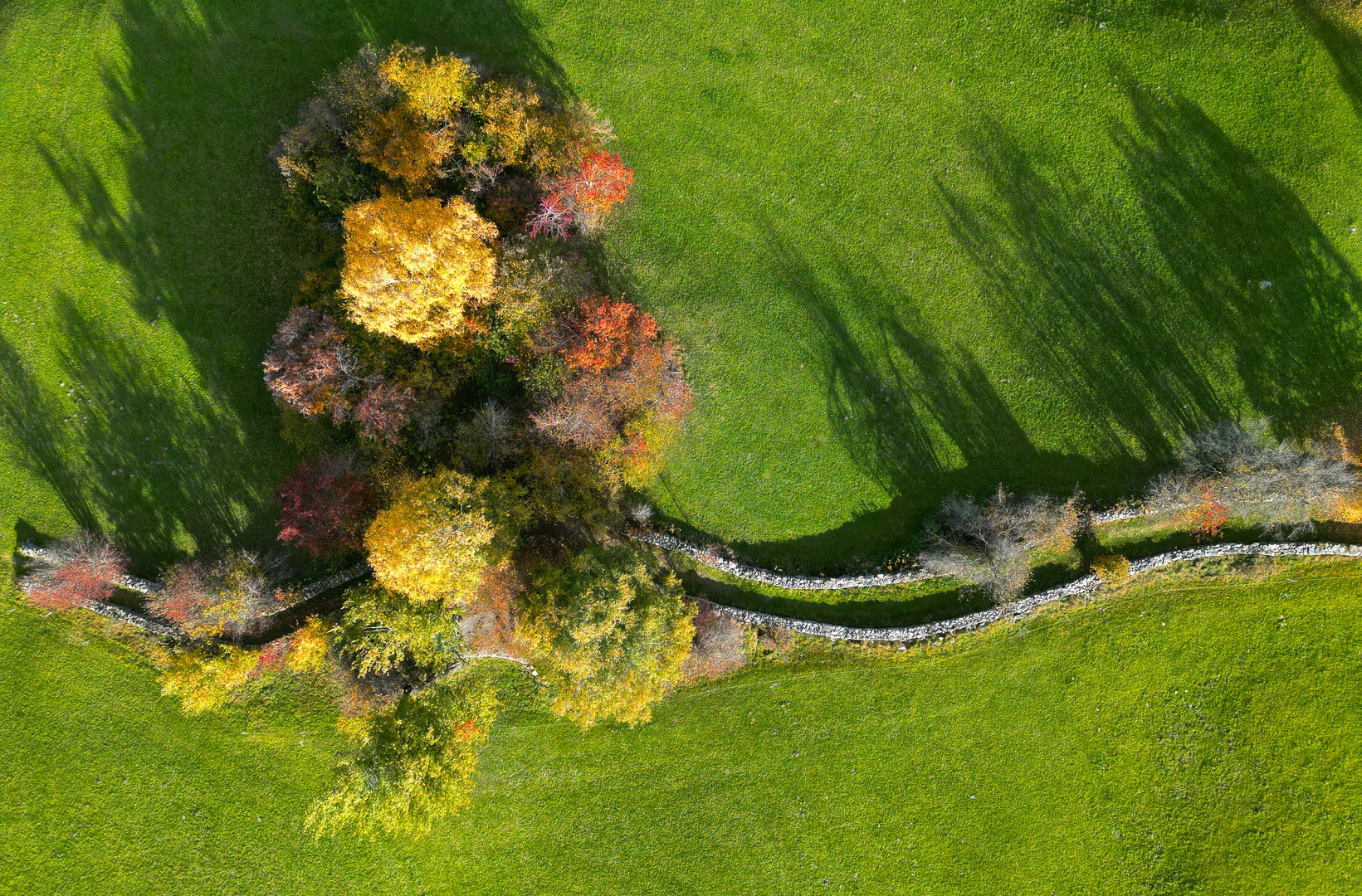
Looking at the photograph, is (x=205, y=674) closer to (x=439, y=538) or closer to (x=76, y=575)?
(x=76, y=575)

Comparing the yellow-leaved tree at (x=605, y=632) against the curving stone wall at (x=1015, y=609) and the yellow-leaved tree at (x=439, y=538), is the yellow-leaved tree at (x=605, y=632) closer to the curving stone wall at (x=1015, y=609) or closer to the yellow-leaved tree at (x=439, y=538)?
the yellow-leaved tree at (x=439, y=538)

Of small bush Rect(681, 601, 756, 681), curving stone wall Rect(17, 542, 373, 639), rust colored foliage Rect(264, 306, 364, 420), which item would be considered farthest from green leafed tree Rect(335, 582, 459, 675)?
small bush Rect(681, 601, 756, 681)

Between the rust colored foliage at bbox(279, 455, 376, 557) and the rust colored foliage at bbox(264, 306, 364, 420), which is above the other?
the rust colored foliage at bbox(264, 306, 364, 420)

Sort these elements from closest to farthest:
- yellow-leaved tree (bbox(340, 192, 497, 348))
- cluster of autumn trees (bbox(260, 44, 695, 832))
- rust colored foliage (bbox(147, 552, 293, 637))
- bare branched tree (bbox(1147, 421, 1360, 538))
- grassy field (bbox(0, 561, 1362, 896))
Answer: yellow-leaved tree (bbox(340, 192, 497, 348)), cluster of autumn trees (bbox(260, 44, 695, 832)), rust colored foliage (bbox(147, 552, 293, 637)), bare branched tree (bbox(1147, 421, 1360, 538)), grassy field (bbox(0, 561, 1362, 896))

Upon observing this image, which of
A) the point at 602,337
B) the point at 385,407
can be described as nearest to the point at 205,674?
the point at 385,407

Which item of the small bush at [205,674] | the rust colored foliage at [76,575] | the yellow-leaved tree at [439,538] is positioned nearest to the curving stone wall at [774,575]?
the yellow-leaved tree at [439,538]

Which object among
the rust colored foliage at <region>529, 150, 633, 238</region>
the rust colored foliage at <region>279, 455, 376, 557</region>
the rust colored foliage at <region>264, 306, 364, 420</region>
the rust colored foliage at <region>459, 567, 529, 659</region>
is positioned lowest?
the rust colored foliage at <region>459, 567, 529, 659</region>

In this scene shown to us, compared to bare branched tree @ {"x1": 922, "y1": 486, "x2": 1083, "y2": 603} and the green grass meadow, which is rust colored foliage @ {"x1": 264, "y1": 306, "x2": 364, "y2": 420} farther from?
bare branched tree @ {"x1": 922, "y1": 486, "x2": 1083, "y2": 603}
